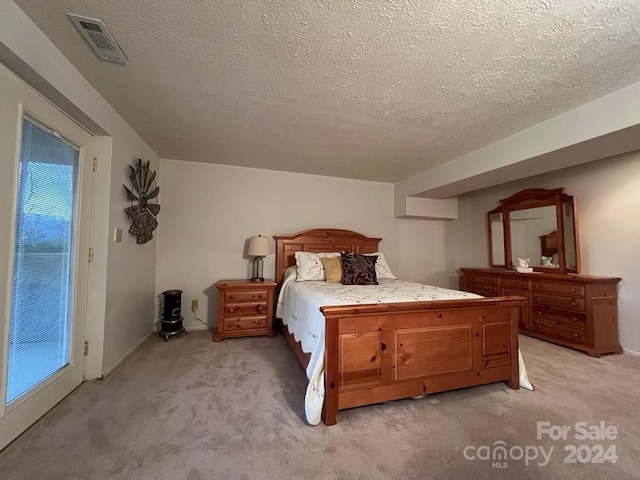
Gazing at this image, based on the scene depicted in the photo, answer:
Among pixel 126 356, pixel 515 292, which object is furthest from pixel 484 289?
pixel 126 356

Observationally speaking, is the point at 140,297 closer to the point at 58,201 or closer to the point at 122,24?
the point at 58,201

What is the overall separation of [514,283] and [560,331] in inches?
28.1

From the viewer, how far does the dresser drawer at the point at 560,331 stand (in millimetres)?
2740

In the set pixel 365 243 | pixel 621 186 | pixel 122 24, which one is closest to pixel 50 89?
pixel 122 24

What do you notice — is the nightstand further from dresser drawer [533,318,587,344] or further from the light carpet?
dresser drawer [533,318,587,344]

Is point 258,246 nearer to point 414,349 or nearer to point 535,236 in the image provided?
point 414,349

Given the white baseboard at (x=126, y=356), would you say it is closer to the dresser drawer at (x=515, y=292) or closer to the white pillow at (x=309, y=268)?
the white pillow at (x=309, y=268)

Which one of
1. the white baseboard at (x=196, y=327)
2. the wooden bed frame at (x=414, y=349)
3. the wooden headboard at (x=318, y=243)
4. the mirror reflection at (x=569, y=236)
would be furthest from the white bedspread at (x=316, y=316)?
the mirror reflection at (x=569, y=236)

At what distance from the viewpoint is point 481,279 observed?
391 centimetres

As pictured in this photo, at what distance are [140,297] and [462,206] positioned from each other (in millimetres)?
5145

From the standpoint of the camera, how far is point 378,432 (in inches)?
58.7

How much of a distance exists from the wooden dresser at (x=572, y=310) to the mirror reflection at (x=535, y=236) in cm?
43

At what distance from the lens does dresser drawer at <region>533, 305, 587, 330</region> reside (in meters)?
2.75

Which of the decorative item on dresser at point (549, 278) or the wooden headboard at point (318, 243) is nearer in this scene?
the decorative item on dresser at point (549, 278)
